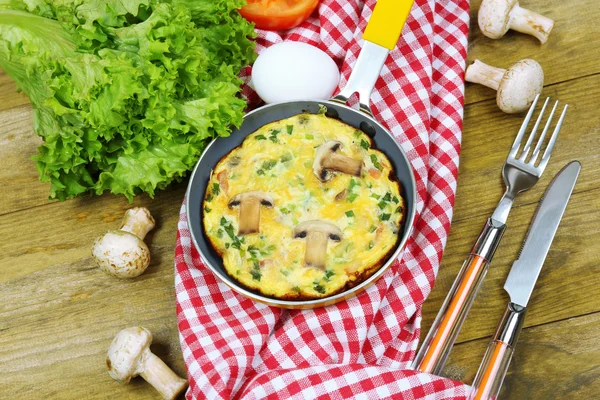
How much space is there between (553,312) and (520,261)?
0.19 metres

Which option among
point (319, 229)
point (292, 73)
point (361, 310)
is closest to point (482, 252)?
point (361, 310)

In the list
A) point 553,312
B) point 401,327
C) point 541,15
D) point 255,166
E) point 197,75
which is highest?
point 541,15

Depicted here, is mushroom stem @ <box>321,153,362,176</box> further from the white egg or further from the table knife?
the table knife

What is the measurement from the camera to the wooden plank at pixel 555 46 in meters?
2.53

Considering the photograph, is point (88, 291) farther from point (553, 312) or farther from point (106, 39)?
point (553, 312)

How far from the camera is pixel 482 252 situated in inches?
85.9

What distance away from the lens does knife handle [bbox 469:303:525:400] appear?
6.57ft

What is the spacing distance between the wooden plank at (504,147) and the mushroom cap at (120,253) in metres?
1.06

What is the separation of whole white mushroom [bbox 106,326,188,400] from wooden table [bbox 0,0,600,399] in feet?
0.27

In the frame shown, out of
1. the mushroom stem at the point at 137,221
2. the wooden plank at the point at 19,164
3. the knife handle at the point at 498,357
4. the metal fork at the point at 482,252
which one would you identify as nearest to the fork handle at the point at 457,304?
the metal fork at the point at 482,252

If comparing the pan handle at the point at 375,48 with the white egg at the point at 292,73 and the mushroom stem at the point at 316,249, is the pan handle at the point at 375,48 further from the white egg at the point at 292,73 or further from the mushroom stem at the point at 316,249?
the mushroom stem at the point at 316,249

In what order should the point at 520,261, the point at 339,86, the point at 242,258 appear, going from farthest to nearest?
the point at 339,86
the point at 520,261
the point at 242,258

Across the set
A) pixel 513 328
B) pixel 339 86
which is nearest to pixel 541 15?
pixel 339 86

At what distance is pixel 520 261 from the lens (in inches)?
86.0
